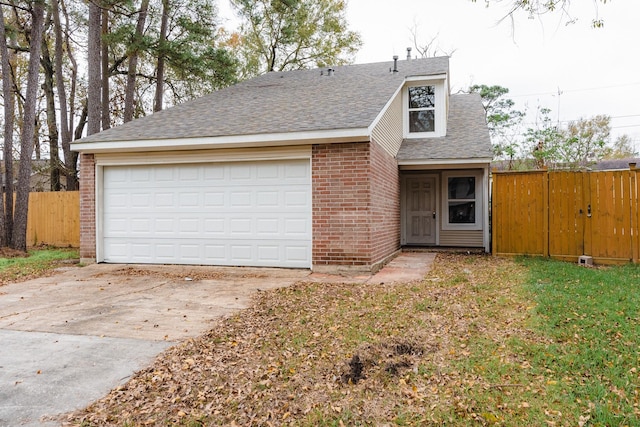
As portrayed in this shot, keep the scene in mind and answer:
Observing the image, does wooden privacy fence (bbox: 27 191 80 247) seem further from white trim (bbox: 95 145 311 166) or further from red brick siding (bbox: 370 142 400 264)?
red brick siding (bbox: 370 142 400 264)

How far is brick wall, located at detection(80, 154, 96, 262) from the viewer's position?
30.5 ft

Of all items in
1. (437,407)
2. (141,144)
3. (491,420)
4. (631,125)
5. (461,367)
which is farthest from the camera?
(631,125)

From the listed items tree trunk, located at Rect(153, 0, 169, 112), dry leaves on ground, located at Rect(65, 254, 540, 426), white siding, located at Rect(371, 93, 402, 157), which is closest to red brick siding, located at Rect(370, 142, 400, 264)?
white siding, located at Rect(371, 93, 402, 157)

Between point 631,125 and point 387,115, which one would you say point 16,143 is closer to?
point 387,115

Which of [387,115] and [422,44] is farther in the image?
[422,44]

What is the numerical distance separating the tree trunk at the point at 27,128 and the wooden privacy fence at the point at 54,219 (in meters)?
1.73

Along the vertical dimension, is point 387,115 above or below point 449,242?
above

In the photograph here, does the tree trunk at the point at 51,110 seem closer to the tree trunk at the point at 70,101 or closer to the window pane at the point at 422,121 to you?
the tree trunk at the point at 70,101

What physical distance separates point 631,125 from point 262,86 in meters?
29.4

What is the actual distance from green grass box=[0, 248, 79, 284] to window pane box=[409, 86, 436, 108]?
10.2 meters

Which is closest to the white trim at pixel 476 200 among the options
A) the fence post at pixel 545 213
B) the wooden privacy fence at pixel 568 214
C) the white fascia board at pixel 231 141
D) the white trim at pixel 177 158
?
the wooden privacy fence at pixel 568 214

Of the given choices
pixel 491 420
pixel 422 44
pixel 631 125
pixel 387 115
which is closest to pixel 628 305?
pixel 491 420

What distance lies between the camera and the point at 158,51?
1427 cm

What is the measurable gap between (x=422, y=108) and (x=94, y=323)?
10.6m
